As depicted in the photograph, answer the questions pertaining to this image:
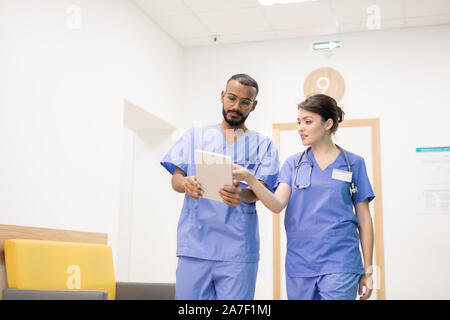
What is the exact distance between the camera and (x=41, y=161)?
2.53 meters

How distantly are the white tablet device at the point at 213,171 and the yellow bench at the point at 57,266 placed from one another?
3.27ft

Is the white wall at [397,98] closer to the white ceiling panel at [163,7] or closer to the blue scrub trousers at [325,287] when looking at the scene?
the white ceiling panel at [163,7]

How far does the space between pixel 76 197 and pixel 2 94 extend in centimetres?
76

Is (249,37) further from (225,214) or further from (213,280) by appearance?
(213,280)

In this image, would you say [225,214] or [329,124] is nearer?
[225,214]

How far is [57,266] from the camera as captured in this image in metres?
2.34

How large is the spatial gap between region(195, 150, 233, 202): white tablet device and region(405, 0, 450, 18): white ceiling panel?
243cm

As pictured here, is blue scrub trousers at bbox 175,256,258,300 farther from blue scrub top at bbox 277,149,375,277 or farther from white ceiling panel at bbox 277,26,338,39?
white ceiling panel at bbox 277,26,338,39

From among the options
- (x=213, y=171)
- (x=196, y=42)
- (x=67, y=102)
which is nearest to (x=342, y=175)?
(x=213, y=171)

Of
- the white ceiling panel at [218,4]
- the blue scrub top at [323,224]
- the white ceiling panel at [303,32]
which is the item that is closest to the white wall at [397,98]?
the white ceiling panel at [303,32]

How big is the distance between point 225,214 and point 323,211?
0.34 m
